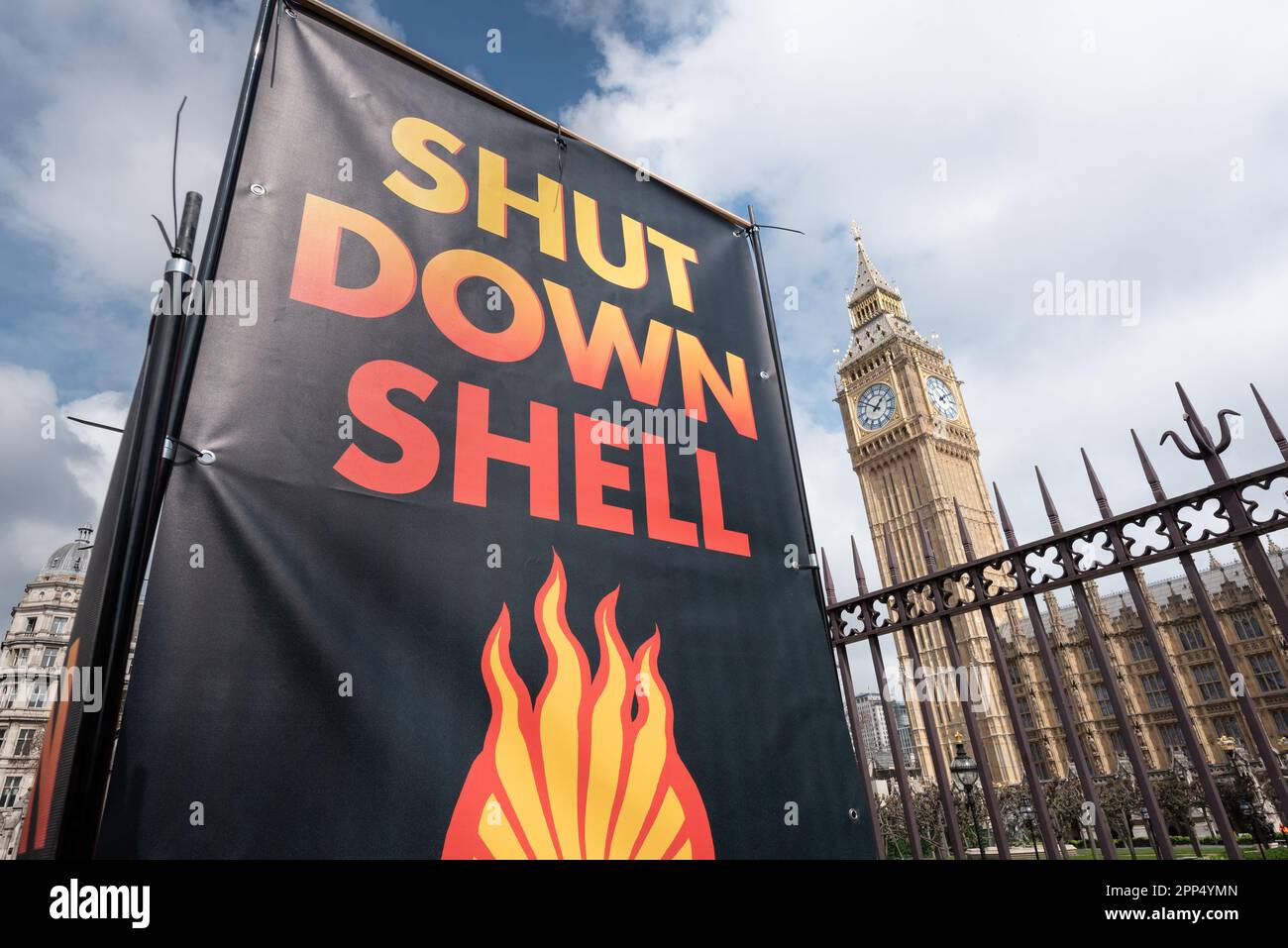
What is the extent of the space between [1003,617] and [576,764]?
2082 inches

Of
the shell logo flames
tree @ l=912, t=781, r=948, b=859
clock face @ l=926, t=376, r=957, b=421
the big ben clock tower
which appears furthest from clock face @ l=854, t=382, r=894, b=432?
the shell logo flames

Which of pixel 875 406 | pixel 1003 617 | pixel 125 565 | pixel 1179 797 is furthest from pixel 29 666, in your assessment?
pixel 1003 617

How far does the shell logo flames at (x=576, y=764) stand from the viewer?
8.32 ft

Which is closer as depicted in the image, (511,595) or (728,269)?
(511,595)

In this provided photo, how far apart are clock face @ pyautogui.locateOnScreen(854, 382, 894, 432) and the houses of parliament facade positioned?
0.34ft

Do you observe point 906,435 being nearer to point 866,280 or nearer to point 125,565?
point 866,280

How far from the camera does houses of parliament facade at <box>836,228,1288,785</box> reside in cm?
3338

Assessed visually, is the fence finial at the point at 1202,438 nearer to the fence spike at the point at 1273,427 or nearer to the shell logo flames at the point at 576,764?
the fence spike at the point at 1273,427

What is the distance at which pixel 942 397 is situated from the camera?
167 feet

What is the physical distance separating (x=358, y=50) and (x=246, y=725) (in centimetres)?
333

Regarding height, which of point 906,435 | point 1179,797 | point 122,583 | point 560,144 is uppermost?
point 906,435
